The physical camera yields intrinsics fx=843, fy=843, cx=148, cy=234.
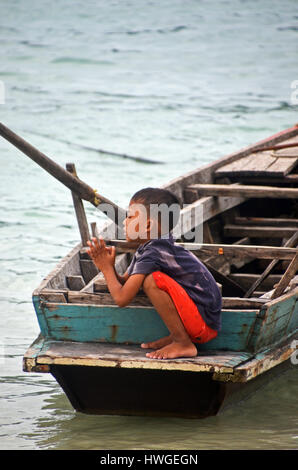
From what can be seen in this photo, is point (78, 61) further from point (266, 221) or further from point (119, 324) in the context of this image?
point (119, 324)

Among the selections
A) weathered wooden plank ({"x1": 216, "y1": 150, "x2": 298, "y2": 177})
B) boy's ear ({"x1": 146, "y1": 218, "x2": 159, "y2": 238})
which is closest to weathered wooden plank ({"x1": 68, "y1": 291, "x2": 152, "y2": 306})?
boy's ear ({"x1": 146, "y1": 218, "x2": 159, "y2": 238})

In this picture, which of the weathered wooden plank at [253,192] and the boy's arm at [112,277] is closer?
the boy's arm at [112,277]

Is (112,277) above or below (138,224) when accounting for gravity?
below

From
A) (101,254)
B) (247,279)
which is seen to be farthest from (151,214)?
(247,279)

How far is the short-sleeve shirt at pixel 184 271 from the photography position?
12.8 ft

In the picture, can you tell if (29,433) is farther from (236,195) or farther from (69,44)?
(69,44)

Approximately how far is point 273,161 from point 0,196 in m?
6.22

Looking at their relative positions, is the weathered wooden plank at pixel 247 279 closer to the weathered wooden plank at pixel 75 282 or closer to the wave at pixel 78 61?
the weathered wooden plank at pixel 75 282

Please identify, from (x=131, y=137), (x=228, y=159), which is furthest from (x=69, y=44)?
(x=228, y=159)

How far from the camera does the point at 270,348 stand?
4262 mm

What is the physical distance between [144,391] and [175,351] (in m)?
0.36

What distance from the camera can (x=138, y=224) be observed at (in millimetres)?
3947

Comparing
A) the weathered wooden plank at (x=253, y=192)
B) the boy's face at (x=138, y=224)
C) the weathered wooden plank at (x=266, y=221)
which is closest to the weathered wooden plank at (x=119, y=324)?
the boy's face at (x=138, y=224)

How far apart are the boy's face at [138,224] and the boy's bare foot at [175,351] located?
20.3 inches
